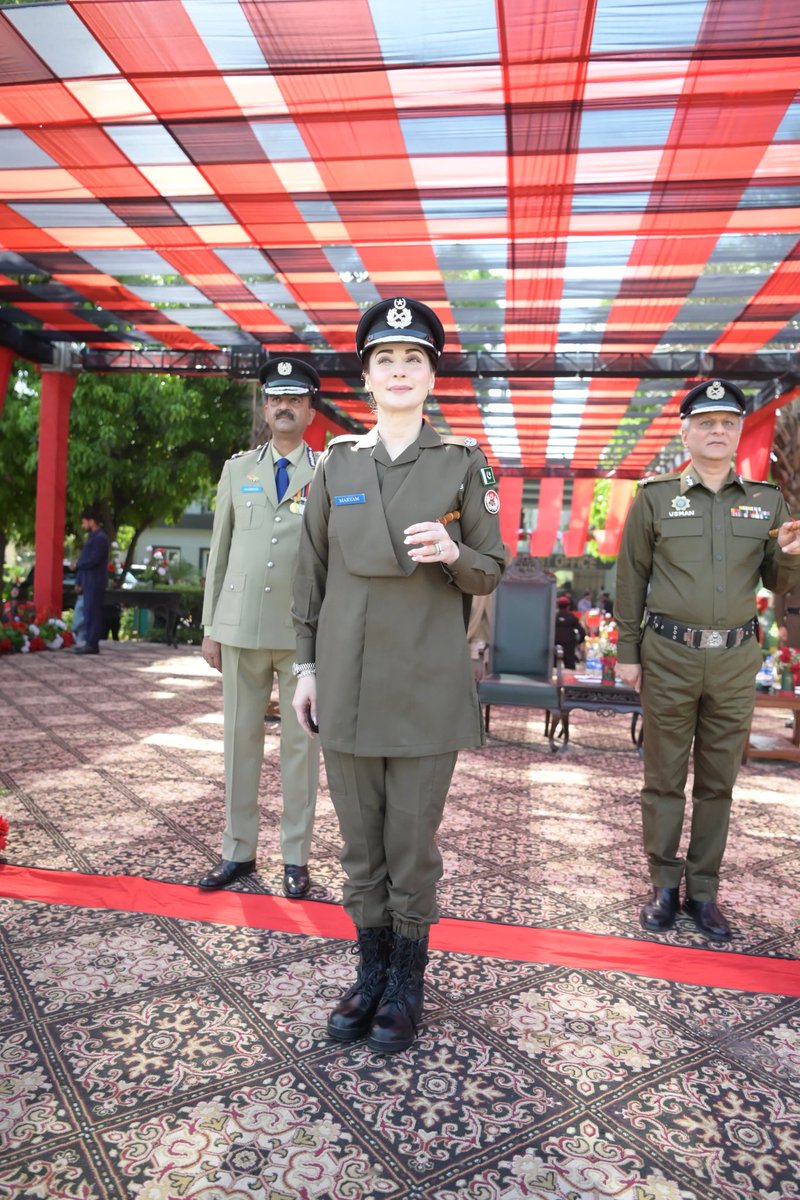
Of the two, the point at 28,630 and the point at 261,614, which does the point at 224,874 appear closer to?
the point at 261,614

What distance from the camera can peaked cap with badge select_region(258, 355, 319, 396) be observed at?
2889 mm

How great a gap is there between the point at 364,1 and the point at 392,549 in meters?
3.11

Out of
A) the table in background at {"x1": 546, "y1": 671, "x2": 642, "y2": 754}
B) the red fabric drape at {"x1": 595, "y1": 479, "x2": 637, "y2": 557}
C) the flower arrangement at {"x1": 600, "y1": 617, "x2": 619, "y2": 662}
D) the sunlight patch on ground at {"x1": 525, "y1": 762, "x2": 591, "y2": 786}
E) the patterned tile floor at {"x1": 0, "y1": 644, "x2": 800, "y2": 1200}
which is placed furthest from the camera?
the red fabric drape at {"x1": 595, "y1": 479, "x2": 637, "y2": 557}

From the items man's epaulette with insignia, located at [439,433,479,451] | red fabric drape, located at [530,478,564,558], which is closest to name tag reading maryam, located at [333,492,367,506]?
man's epaulette with insignia, located at [439,433,479,451]

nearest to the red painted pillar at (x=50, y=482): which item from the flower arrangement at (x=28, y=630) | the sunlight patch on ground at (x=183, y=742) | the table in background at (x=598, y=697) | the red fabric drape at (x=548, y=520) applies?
the flower arrangement at (x=28, y=630)

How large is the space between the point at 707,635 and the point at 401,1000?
5.10 feet

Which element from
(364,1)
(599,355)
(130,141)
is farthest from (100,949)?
(599,355)

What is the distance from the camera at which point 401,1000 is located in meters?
2.07

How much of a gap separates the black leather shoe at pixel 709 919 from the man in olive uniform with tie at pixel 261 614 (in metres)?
1.38

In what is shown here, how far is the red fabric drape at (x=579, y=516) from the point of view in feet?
61.5

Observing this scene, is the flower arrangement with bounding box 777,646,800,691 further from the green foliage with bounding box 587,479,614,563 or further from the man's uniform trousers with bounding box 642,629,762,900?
the green foliage with bounding box 587,479,614,563

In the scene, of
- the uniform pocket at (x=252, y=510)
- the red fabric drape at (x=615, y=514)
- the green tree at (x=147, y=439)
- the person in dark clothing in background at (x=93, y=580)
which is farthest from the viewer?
the red fabric drape at (x=615, y=514)

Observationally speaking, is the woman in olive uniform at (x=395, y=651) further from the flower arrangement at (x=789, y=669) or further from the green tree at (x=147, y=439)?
the green tree at (x=147, y=439)

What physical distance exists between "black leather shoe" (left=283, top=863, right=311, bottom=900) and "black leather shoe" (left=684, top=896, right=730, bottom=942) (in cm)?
138
